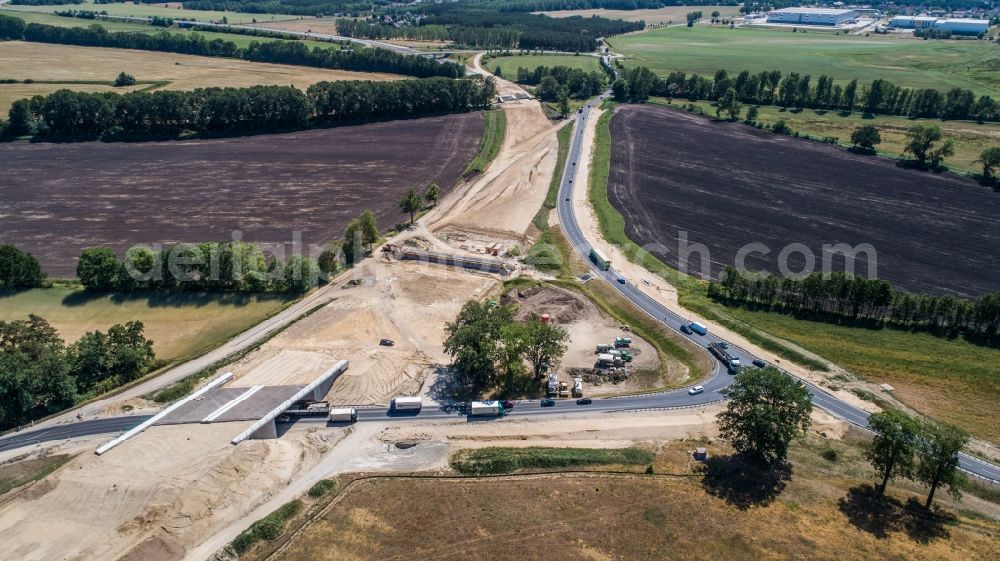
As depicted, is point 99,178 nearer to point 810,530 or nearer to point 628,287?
point 628,287

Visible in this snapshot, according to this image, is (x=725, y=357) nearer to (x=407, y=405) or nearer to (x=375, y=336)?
(x=407, y=405)

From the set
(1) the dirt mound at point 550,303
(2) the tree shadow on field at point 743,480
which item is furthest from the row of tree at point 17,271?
(2) the tree shadow on field at point 743,480

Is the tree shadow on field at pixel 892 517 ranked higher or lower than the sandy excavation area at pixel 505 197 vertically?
lower

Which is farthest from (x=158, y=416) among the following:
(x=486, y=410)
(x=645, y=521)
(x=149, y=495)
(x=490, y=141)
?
(x=490, y=141)

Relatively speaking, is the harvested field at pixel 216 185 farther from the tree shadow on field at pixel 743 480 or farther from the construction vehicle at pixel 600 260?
the tree shadow on field at pixel 743 480

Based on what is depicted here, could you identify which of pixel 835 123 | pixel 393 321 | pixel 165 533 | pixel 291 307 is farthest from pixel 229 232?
pixel 835 123

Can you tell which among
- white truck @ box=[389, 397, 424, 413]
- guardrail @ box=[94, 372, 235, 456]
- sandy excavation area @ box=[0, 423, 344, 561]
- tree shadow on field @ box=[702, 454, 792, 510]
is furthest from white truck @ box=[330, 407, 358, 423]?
tree shadow on field @ box=[702, 454, 792, 510]
